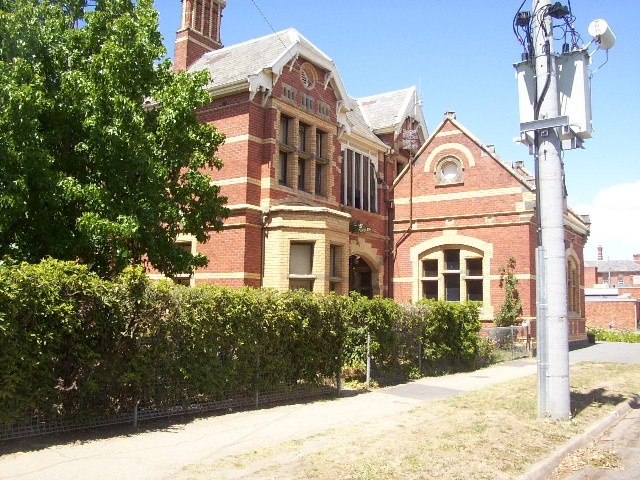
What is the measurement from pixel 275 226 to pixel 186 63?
8848 millimetres

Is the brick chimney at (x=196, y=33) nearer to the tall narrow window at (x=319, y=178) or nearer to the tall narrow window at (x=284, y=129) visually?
the tall narrow window at (x=284, y=129)

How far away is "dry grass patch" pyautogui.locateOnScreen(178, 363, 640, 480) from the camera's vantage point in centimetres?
638

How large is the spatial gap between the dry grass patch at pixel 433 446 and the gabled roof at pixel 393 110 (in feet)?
51.5

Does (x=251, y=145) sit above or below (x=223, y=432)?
above

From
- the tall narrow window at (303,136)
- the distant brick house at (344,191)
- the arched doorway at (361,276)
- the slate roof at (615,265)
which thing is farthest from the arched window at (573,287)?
the slate roof at (615,265)

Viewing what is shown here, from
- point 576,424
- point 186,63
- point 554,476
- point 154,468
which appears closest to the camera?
point 154,468

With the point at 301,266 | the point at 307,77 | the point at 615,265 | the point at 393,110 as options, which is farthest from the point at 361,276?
the point at 615,265

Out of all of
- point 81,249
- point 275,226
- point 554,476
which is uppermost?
point 275,226

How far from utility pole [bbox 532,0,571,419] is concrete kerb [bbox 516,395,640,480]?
1.89ft

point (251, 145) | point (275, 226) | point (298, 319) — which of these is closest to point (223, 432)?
point (298, 319)

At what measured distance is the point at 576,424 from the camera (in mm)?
9156

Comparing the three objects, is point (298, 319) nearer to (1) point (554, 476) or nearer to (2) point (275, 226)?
(1) point (554, 476)

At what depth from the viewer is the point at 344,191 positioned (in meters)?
21.4

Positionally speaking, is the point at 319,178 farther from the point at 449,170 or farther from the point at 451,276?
the point at 451,276
